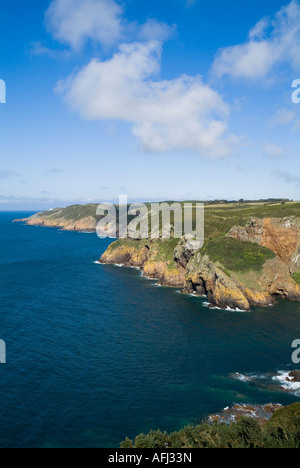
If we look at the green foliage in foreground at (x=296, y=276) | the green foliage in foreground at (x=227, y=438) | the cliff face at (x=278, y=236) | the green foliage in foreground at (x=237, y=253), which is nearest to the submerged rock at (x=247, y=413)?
the green foliage in foreground at (x=227, y=438)

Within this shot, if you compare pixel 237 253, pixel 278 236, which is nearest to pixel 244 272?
pixel 237 253

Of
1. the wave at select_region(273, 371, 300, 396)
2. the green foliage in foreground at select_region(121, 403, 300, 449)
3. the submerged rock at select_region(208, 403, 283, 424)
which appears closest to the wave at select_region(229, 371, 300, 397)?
the wave at select_region(273, 371, 300, 396)

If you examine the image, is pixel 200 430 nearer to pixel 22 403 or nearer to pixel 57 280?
pixel 22 403

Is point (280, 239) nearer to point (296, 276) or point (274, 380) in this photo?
point (296, 276)

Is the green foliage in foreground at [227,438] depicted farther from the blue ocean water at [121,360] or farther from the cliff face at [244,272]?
the cliff face at [244,272]

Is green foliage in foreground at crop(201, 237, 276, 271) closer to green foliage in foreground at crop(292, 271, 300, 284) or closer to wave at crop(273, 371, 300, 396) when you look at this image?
green foliage in foreground at crop(292, 271, 300, 284)
